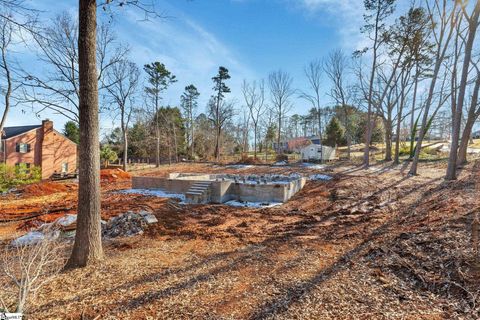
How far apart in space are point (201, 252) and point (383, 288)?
9.77ft

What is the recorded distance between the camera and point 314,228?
Result: 5.98 m

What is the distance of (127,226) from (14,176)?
1475 centimetres

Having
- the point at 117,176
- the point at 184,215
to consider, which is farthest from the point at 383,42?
the point at 117,176

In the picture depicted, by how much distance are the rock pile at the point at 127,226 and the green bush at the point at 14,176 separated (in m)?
12.9

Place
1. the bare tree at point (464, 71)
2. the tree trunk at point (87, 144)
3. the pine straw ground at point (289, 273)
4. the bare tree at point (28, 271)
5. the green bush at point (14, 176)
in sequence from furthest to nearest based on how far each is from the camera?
1. the green bush at point (14, 176)
2. the bare tree at point (464, 71)
3. the tree trunk at point (87, 144)
4. the pine straw ground at point (289, 273)
5. the bare tree at point (28, 271)

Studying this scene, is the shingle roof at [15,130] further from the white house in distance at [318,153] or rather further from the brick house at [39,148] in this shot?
the white house in distance at [318,153]

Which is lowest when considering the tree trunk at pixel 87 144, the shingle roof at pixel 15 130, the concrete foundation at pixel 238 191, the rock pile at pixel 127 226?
the rock pile at pixel 127 226

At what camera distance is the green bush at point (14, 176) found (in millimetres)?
14321

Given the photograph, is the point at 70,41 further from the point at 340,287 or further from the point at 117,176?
the point at 340,287

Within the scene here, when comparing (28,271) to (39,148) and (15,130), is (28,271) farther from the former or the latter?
(15,130)

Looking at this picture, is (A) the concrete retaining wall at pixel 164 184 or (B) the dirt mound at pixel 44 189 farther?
(B) the dirt mound at pixel 44 189

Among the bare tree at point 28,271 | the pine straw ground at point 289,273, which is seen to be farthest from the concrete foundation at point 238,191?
the bare tree at point 28,271

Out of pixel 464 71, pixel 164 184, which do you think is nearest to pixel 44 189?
pixel 164 184

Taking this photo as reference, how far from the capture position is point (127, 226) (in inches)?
237
